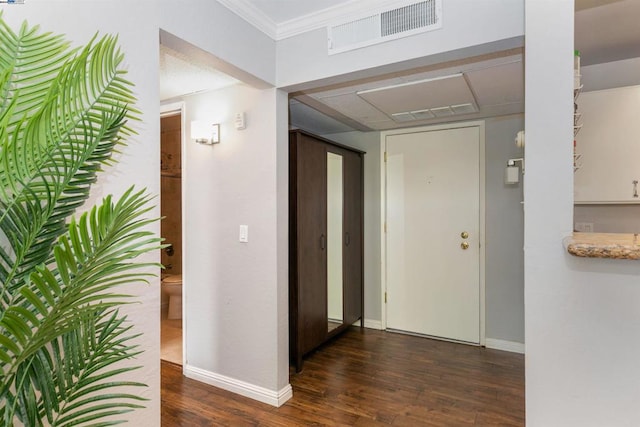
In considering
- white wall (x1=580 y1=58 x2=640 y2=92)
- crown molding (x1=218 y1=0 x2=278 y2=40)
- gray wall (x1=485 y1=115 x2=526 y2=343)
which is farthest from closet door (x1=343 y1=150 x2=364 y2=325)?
white wall (x1=580 y1=58 x2=640 y2=92)

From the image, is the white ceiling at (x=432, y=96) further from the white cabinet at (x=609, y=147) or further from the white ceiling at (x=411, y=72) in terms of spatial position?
the white cabinet at (x=609, y=147)

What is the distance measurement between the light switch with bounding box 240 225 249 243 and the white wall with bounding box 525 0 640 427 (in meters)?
1.76

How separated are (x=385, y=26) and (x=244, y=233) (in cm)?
159

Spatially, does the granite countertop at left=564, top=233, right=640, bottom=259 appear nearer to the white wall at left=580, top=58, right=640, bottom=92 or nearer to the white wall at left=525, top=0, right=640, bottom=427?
the white wall at left=525, top=0, right=640, bottom=427

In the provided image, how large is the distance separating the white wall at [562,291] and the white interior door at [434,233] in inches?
89.0

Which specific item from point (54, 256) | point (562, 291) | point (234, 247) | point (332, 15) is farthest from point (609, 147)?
point (54, 256)

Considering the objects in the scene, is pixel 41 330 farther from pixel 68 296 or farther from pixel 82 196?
pixel 82 196

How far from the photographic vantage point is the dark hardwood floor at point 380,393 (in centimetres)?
230

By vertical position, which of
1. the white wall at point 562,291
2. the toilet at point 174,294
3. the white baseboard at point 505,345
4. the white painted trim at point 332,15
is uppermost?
the white painted trim at point 332,15

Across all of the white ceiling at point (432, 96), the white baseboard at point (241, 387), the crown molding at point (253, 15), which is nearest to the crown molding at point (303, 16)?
the crown molding at point (253, 15)

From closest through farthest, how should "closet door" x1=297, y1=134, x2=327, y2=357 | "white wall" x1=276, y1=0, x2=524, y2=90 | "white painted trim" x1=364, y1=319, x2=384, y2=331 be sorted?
"white wall" x1=276, y1=0, x2=524, y2=90
"closet door" x1=297, y1=134, x2=327, y2=357
"white painted trim" x1=364, y1=319, x2=384, y2=331

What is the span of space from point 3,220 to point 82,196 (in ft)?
0.55

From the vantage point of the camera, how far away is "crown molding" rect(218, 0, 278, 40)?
79.7 inches

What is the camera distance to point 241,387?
2.61m
